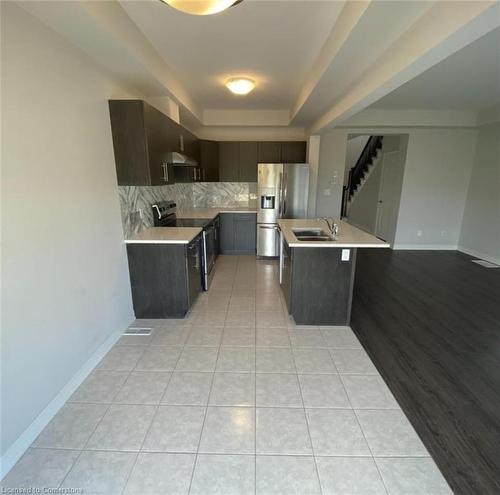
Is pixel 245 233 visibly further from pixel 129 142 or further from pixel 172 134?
pixel 129 142

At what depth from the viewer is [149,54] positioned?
8.11 ft

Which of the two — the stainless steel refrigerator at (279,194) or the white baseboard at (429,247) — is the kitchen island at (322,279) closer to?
the stainless steel refrigerator at (279,194)

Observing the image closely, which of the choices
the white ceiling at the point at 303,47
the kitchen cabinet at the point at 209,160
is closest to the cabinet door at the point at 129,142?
the white ceiling at the point at 303,47

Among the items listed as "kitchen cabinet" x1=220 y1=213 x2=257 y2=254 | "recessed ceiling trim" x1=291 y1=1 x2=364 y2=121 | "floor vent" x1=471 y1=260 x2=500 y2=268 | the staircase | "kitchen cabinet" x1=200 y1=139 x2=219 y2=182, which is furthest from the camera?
the staircase

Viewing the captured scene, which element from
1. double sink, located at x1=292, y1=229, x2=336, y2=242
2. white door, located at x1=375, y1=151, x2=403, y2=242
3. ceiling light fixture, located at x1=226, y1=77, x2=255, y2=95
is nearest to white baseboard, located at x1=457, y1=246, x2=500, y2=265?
white door, located at x1=375, y1=151, x2=403, y2=242

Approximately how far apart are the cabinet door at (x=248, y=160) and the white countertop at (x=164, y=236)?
103 inches

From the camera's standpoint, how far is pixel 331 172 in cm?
531

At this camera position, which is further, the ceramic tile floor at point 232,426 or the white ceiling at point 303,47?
the white ceiling at point 303,47

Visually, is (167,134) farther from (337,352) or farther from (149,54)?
(337,352)

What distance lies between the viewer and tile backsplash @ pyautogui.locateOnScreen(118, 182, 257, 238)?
2854 millimetres

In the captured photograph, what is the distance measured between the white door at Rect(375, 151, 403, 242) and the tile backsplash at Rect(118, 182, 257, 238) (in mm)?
3079

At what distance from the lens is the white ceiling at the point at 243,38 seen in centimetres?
200

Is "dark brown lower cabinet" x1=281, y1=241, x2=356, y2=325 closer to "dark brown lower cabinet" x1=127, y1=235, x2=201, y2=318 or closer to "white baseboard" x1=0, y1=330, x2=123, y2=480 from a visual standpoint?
"dark brown lower cabinet" x1=127, y1=235, x2=201, y2=318

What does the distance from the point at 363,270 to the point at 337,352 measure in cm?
249
